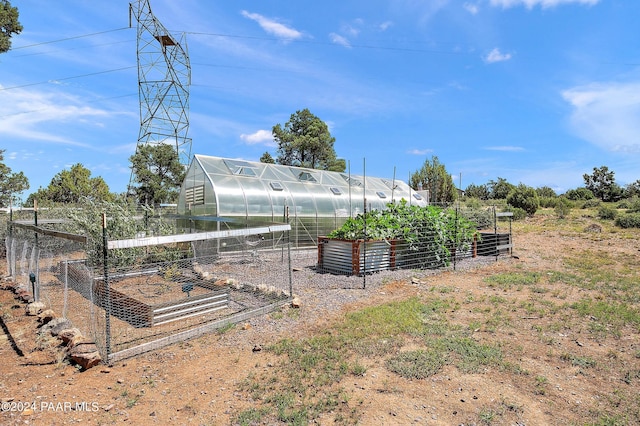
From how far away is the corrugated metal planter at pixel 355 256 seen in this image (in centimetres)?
948

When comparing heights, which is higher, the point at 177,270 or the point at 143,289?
the point at 177,270

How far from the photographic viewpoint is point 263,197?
14.1 m

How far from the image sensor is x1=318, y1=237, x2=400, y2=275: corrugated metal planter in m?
9.48

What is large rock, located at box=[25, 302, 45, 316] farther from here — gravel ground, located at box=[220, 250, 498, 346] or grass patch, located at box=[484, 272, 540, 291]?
grass patch, located at box=[484, 272, 540, 291]

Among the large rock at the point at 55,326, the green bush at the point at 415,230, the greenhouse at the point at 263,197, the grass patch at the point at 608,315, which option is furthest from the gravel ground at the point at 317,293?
the grass patch at the point at 608,315

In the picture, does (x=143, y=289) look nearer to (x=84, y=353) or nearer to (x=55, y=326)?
(x=55, y=326)

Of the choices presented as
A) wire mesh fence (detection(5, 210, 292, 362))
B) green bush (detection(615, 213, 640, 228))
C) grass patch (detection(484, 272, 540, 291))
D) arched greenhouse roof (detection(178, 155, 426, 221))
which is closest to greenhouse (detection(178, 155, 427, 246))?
arched greenhouse roof (detection(178, 155, 426, 221))

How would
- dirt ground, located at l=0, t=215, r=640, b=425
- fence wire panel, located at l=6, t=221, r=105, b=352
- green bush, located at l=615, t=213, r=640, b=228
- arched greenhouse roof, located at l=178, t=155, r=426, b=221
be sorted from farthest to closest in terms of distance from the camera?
green bush, located at l=615, t=213, r=640, b=228 < arched greenhouse roof, located at l=178, t=155, r=426, b=221 < fence wire panel, located at l=6, t=221, r=105, b=352 < dirt ground, located at l=0, t=215, r=640, b=425

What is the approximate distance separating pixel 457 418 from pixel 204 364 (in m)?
2.90

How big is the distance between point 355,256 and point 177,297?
4556 millimetres

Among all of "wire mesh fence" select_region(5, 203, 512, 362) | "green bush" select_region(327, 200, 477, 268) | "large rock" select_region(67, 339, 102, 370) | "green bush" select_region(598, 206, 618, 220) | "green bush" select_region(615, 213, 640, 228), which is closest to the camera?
"large rock" select_region(67, 339, 102, 370)

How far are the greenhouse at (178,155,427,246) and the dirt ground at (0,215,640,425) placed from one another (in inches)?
270

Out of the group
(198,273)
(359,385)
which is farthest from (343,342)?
(198,273)

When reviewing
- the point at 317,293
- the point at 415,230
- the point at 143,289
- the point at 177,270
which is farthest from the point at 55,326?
the point at 415,230
